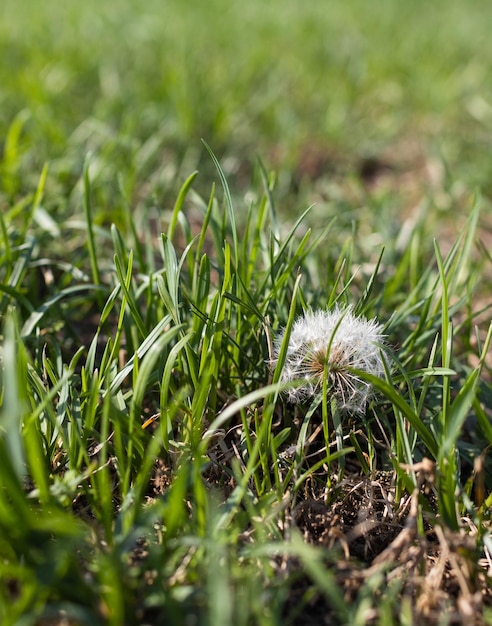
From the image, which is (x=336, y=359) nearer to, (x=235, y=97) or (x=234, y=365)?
(x=234, y=365)

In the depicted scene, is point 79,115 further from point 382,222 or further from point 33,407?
point 33,407

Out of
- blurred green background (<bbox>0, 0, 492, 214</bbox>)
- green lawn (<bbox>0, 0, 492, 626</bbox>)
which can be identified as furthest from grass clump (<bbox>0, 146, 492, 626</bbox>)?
blurred green background (<bbox>0, 0, 492, 214</bbox>)

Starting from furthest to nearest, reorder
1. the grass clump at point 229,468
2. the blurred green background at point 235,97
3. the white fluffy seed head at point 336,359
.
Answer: the blurred green background at point 235,97 → the white fluffy seed head at point 336,359 → the grass clump at point 229,468

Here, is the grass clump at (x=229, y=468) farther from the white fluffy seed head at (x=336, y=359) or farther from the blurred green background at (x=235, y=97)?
the blurred green background at (x=235, y=97)

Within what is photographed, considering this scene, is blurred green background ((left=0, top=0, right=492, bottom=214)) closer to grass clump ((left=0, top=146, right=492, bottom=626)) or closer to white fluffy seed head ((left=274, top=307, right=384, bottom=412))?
grass clump ((left=0, top=146, right=492, bottom=626))

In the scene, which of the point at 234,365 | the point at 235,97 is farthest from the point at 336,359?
the point at 235,97

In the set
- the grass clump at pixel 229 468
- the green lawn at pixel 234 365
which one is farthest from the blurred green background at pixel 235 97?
the grass clump at pixel 229 468

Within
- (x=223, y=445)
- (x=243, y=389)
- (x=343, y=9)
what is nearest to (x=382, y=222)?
(x=243, y=389)
